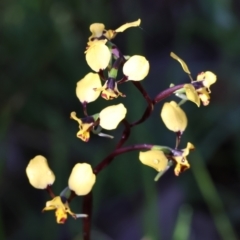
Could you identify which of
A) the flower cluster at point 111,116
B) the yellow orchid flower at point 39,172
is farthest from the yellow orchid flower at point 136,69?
the yellow orchid flower at point 39,172

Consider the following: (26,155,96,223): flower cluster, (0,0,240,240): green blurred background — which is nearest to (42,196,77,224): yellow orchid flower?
(26,155,96,223): flower cluster

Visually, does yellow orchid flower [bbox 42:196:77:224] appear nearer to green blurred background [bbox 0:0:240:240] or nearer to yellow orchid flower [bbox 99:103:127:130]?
yellow orchid flower [bbox 99:103:127:130]

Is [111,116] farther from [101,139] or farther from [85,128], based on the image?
[101,139]

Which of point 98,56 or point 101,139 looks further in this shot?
point 101,139

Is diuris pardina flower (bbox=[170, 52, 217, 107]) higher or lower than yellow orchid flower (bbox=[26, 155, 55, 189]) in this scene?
higher

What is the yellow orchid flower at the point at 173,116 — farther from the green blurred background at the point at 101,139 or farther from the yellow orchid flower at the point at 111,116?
the green blurred background at the point at 101,139

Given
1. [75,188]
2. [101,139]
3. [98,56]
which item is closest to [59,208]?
[75,188]
